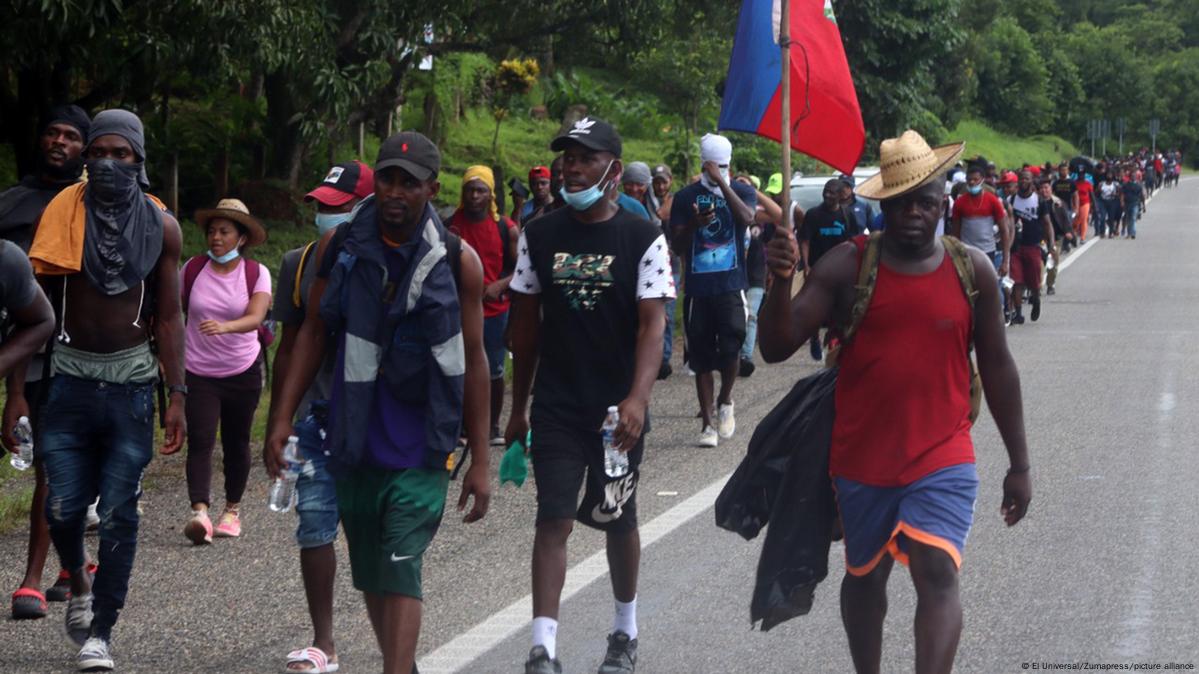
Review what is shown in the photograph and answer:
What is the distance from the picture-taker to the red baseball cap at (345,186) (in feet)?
20.0

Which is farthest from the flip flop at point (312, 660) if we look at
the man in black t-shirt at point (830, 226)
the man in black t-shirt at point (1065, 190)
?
the man in black t-shirt at point (1065, 190)

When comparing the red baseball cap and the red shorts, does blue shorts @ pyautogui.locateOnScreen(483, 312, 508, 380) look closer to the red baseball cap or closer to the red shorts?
the red baseball cap

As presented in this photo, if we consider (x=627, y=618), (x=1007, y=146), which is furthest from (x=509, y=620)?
(x=1007, y=146)

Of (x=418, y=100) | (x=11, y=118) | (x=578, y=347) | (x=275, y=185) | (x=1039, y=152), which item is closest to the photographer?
(x=578, y=347)

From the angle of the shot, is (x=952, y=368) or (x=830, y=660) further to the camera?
(x=830, y=660)

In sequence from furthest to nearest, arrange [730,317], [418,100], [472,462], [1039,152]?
[1039,152] → [418,100] → [730,317] → [472,462]

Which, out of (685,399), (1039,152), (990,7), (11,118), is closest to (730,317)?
(685,399)

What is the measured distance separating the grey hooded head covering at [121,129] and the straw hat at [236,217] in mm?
1921

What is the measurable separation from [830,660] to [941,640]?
1.32 m

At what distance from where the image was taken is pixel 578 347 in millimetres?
5754

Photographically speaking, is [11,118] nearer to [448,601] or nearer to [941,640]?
[448,601]

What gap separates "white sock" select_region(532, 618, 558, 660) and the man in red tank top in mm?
1003

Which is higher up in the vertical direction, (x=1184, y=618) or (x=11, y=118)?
(x=11, y=118)

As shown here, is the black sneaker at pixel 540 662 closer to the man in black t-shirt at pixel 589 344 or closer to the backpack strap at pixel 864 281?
the man in black t-shirt at pixel 589 344
